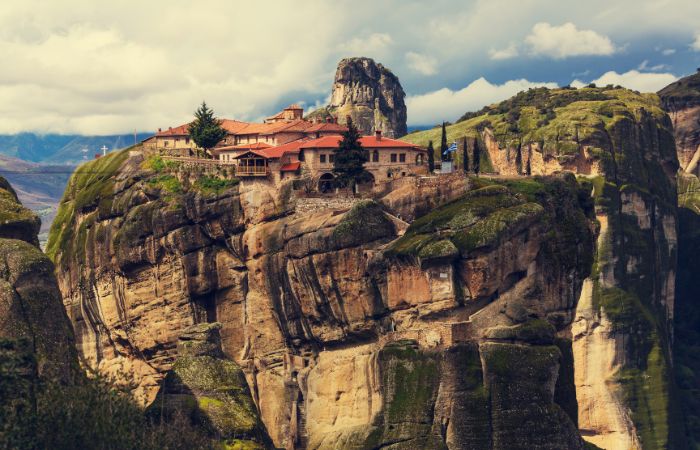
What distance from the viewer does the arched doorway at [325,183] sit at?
124 meters

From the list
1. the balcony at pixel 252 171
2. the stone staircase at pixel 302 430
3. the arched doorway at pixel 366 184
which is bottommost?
the stone staircase at pixel 302 430

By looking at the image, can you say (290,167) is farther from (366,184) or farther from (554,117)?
(554,117)

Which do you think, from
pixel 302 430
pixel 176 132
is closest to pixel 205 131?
pixel 176 132

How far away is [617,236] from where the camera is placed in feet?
525

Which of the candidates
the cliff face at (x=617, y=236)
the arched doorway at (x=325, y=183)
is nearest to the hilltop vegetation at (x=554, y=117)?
the cliff face at (x=617, y=236)

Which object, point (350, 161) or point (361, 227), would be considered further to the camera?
point (350, 161)

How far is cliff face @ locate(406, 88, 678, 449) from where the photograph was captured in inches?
6053

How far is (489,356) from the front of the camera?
108 meters

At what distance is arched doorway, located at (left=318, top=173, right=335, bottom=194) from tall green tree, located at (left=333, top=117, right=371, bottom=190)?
4.15ft

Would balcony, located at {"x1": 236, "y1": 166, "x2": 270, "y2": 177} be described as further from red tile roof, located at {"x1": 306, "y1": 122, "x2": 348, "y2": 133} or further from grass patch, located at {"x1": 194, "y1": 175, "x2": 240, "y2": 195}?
red tile roof, located at {"x1": 306, "y1": 122, "x2": 348, "y2": 133}

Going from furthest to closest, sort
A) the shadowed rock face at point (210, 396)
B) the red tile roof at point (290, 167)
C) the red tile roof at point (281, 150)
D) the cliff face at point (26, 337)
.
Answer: the red tile roof at point (281, 150)
the red tile roof at point (290, 167)
the shadowed rock face at point (210, 396)
the cliff face at point (26, 337)

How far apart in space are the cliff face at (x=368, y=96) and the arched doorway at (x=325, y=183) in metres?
→ 64.1

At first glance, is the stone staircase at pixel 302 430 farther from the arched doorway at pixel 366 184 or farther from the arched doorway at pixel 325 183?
the arched doorway at pixel 366 184

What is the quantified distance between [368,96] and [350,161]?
71.4 metres
